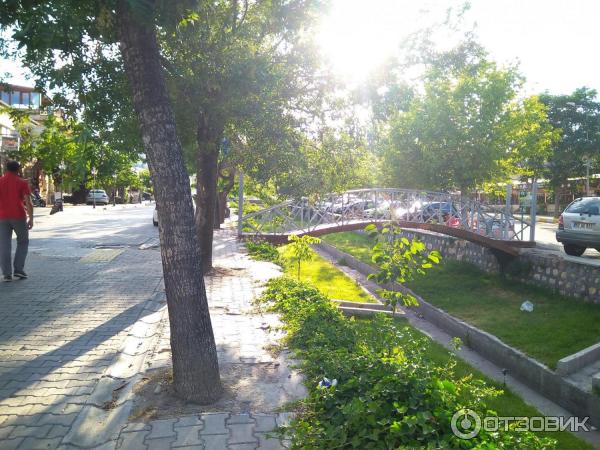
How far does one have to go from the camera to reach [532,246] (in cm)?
1561

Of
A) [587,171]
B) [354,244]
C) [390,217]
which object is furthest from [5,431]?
[587,171]

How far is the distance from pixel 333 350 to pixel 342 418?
1.86m

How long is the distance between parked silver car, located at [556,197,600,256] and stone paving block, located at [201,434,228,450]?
11885 mm

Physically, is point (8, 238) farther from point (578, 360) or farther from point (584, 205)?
point (584, 205)

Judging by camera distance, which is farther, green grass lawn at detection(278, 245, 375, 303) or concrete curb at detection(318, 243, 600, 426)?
green grass lawn at detection(278, 245, 375, 303)

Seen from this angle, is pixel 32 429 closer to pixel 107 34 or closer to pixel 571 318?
pixel 107 34

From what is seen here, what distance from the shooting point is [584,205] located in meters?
12.9

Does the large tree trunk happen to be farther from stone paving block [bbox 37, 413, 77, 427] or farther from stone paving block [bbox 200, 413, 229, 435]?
stone paving block [bbox 37, 413, 77, 427]

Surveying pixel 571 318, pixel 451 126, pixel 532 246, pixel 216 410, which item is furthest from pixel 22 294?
pixel 451 126

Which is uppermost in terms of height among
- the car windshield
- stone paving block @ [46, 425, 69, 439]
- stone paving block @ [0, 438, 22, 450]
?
the car windshield

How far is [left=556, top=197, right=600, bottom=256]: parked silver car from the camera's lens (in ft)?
40.9

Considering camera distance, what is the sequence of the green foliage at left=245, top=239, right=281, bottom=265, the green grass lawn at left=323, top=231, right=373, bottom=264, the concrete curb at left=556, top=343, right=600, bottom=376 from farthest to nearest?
1. the green grass lawn at left=323, top=231, right=373, bottom=264
2. the green foliage at left=245, top=239, right=281, bottom=265
3. the concrete curb at left=556, top=343, right=600, bottom=376

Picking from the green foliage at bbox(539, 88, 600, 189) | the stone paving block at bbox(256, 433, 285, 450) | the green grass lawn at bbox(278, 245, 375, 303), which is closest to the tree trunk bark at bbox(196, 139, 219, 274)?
the green grass lawn at bbox(278, 245, 375, 303)

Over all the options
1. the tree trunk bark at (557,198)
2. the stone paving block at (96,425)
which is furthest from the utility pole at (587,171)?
the stone paving block at (96,425)
